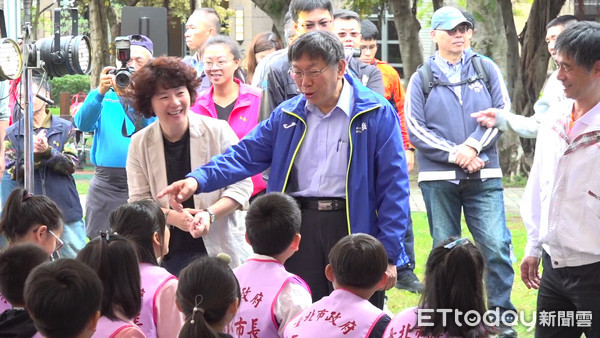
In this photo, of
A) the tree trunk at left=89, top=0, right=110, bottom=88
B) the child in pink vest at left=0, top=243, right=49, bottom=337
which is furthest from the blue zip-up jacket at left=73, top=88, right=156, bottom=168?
the tree trunk at left=89, top=0, right=110, bottom=88

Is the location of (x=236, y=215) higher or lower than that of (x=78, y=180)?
higher

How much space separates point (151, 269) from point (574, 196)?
6.49ft

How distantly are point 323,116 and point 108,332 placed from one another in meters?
1.85

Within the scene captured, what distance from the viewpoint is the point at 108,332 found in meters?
3.96

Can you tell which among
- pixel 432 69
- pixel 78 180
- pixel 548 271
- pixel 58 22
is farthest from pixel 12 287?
pixel 78 180

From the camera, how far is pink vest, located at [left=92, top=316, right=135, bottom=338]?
3.95 m

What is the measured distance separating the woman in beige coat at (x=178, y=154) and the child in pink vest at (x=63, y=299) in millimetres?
1948

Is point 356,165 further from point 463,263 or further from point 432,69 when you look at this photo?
point 432,69

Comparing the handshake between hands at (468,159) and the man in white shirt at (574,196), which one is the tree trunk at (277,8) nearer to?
the handshake between hands at (468,159)

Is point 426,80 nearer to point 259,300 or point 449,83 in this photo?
point 449,83

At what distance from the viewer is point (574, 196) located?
4531 mm

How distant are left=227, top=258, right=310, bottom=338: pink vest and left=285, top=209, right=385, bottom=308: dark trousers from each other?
58 centimetres

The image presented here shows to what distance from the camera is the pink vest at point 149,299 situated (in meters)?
4.47

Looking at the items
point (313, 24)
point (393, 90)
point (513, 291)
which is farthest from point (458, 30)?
point (513, 291)
